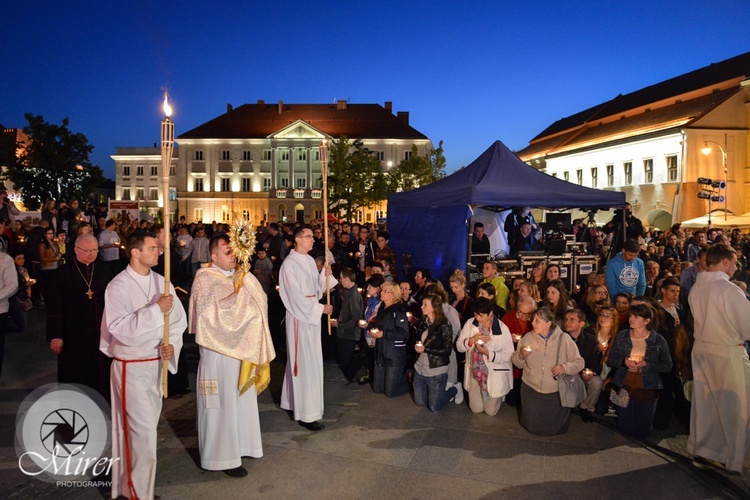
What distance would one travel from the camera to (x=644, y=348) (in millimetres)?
5871

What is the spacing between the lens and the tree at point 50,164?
121 ft

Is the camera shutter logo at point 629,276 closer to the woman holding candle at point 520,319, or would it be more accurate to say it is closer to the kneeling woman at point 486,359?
the woman holding candle at point 520,319

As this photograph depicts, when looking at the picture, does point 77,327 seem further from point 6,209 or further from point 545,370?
point 6,209

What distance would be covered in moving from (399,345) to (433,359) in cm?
65

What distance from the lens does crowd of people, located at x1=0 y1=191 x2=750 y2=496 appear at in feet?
14.1

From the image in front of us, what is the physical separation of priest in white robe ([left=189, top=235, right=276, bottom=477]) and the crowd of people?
11 millimetres

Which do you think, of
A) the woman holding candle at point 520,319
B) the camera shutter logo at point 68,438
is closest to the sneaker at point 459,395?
the woman holding candle at point 520,319

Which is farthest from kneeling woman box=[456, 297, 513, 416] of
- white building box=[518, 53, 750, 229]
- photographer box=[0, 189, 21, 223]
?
white building box=[518, 53, 750, 229]

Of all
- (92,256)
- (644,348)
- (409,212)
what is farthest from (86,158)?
(644,348)

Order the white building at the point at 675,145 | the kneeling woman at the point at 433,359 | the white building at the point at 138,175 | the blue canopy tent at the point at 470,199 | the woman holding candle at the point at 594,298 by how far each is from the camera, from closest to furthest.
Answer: the kneeling woman at the point at 433,359 < the woman holding candle at the point at 594,298 < the blue canopy tent at the point at 470,199 < the white building at the point at 675,145 < the white building at the point at 138,175

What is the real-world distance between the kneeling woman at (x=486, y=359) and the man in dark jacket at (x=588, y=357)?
0.72m

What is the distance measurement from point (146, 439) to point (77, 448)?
4.77ft

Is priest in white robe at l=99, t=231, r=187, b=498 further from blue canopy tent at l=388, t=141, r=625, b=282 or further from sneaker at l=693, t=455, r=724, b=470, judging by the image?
blue canopy tent at l=388, t=141, r=625, b=282

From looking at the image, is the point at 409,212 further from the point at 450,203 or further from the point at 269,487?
the point at 269,487
